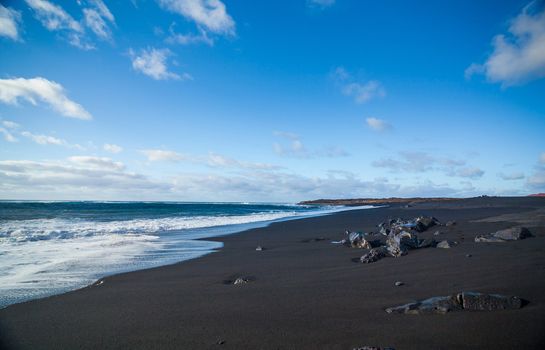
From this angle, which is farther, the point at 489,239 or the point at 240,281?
the point at 489,239

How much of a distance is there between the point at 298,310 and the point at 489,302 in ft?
7.42

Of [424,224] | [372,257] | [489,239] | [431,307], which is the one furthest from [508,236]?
[431,307]

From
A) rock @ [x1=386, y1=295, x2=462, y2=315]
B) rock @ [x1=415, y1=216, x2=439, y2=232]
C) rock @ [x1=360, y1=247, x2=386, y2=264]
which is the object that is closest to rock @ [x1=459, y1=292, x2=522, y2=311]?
rock @ [x1=386, y1=295, x2=462, y2=315]

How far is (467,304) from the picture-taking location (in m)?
3.46

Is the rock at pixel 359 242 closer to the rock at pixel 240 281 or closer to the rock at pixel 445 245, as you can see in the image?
the rock at pixel 445 245

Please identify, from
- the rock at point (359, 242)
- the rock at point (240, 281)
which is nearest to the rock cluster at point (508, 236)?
the rock at point (359, 242)

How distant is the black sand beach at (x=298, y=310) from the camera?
3.04 m

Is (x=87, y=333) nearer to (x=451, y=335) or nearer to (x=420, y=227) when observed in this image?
(x=451, y=335)

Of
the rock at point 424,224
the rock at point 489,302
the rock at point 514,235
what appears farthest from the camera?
the rock at point 424,224

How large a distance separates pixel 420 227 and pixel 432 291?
8979 mm

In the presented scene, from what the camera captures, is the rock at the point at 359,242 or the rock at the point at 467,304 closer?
the rock at the point at 467,304

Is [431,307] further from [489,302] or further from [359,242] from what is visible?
[359,242]

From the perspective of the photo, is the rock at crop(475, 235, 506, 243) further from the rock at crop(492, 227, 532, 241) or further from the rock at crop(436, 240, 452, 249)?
the rock at crop(436, 240, 452, 249)

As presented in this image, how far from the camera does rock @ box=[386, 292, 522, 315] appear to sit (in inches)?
135
